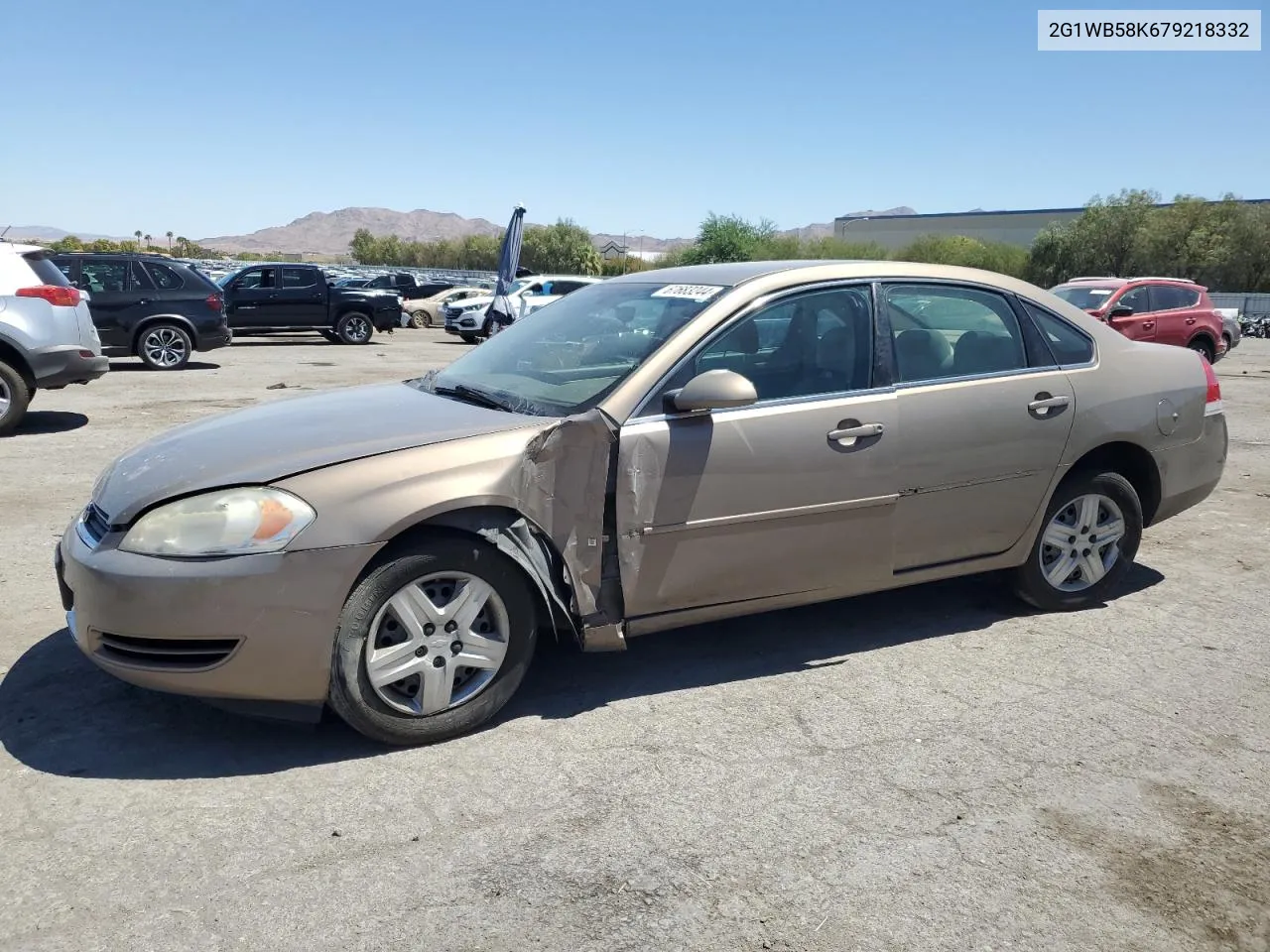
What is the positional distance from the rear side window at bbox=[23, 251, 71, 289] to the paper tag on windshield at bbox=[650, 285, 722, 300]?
736 centimetres

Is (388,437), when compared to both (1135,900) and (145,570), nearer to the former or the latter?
(145,570)

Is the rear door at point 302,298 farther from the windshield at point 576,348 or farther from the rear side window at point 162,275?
the windshield at point 576,348

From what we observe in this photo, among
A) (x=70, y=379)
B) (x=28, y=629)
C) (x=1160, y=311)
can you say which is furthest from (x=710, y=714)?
(x=1160, y=311)

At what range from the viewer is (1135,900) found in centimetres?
279

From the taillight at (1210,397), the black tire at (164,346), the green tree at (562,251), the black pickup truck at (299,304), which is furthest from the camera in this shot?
the green tree at (562,251)

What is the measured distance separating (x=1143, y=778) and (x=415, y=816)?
235cm

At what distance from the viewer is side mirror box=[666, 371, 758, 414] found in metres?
3.80

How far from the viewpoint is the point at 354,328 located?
2272 centimetres

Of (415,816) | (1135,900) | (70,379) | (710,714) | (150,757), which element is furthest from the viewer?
(70,379)

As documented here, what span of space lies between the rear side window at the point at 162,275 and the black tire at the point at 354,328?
677cm

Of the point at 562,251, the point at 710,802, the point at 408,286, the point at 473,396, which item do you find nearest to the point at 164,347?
the point at 473,396

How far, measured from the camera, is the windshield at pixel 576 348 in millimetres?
4066

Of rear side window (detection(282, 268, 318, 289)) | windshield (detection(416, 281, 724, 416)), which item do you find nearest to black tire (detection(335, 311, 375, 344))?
rear side window (detection(282, 268, 318, 289))

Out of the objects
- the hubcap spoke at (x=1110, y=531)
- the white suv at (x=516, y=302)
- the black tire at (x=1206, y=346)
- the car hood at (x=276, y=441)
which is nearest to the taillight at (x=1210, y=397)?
the hubcap spoke at (x=1110, y=531)
